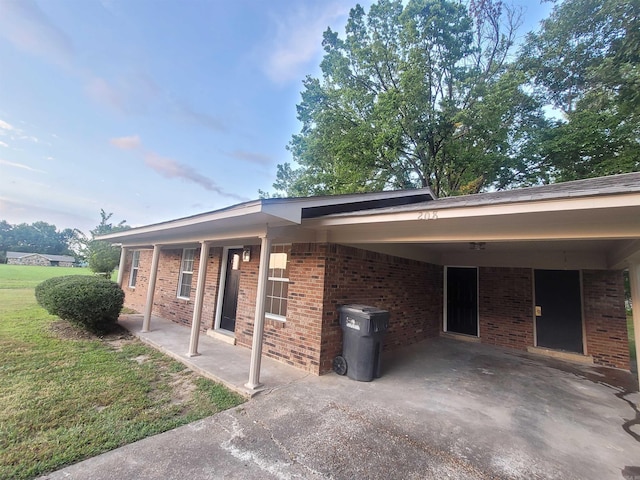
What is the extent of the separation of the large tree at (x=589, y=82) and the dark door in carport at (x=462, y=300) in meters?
6.62

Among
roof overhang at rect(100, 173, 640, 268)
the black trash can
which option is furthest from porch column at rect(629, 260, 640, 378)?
the black trash can

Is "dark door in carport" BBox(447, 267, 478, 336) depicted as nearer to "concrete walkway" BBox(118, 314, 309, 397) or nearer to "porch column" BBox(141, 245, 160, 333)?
"concrete walkway" BBox(118, 314, 309, 397)

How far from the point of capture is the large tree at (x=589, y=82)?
30.1 ft

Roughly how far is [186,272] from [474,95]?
13.3 m

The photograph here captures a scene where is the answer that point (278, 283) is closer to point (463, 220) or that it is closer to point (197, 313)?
point (197, 313)

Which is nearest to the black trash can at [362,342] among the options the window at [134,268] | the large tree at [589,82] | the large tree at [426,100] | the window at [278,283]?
the window at [278,283]

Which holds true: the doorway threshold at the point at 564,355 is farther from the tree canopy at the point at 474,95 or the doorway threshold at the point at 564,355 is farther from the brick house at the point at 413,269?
the tree canopy at the point at 474,95

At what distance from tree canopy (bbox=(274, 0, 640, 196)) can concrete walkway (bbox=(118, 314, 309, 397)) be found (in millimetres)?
9503

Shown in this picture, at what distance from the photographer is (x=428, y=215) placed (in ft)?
10.3

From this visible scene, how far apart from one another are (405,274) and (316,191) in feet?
31.2

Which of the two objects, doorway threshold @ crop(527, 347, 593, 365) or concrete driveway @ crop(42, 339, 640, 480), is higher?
doorway threshold @ crop(527, 347, 593, 365)

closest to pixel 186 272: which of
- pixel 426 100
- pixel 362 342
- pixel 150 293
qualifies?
pixel 150 293

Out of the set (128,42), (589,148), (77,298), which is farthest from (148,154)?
(589,148)

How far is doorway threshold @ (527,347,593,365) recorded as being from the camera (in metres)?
6.43
